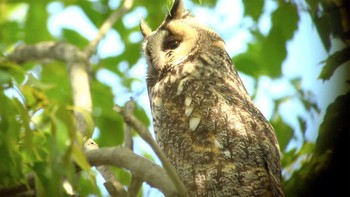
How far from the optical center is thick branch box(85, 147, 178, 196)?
4.70ft

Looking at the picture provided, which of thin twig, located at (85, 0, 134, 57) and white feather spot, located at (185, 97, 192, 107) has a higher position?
thin twig, located at (85, 0, 134, 57)

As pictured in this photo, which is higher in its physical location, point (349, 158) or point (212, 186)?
point (212, 186)

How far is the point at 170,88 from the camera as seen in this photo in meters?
2.76

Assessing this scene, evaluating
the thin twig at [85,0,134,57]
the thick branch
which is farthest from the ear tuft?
the thick branch

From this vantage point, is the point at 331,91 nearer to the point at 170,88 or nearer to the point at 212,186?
the point at 212,186

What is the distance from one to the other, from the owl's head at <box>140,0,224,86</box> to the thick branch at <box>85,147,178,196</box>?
131 centimetres

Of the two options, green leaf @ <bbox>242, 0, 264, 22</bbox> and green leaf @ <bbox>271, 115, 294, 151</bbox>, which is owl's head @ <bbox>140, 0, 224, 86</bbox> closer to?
green leaf @ <bbox>242, 0, 264, 22</bbox>

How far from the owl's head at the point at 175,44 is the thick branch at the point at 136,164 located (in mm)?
1306

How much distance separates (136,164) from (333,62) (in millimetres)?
569

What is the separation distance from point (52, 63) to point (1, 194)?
7.90 feet

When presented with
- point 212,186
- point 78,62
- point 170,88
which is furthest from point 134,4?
point 212,186

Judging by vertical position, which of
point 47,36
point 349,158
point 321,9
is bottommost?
point 349,158

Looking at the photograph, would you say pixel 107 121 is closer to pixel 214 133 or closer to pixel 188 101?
pixel 188 101

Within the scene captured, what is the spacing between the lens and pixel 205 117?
98.3 inches
